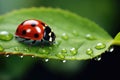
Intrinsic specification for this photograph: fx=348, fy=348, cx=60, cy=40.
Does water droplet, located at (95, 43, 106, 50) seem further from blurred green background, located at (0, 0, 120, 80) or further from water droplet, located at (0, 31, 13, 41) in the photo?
blurred green background, located at (0, 0, 120, 80)

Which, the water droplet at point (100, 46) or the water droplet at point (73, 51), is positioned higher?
the water droplet at point (100, 46)

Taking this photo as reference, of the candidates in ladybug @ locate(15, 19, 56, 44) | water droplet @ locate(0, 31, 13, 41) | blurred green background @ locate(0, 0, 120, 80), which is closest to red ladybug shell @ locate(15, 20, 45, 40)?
ladybug @ locate(15, 19, 56, 44)

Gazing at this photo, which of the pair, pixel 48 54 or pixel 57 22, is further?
pixel 57 22

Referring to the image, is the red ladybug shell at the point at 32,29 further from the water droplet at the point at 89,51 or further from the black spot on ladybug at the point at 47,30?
the water droplet at the point at 89,51

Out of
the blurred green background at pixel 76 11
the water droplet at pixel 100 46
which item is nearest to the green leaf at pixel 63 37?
the water droplet at pixel 100 46

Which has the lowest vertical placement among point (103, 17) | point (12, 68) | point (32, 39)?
point (12, 68)

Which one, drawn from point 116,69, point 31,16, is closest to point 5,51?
point 31,16

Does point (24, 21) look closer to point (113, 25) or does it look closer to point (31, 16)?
point (31, 16)
